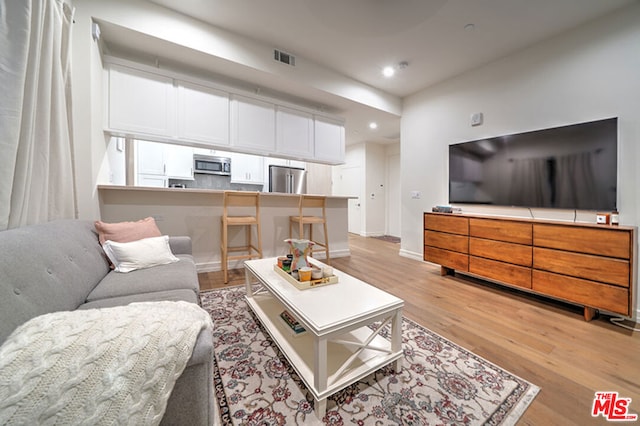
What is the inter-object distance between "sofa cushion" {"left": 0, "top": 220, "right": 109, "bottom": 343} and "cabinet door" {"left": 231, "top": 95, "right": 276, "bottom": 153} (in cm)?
206

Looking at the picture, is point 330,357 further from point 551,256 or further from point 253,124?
point 253,124

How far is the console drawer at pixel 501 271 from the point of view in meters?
2.32

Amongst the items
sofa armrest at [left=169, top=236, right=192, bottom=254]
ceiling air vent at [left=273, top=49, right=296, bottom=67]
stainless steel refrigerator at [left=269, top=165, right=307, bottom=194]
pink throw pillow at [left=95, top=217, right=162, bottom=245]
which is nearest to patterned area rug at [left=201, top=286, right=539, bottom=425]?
sofa armrest at [left=169, top=236, right=192, bottom=254]

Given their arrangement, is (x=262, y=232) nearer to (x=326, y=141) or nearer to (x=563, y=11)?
(x=326, y=141)

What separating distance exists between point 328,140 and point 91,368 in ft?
12.4

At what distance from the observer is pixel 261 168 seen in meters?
5.23

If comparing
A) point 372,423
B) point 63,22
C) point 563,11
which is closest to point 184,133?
point 63,22

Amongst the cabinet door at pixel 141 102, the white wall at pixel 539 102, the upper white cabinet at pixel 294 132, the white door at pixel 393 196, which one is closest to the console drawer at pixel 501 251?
the white wall at pixel 539 102

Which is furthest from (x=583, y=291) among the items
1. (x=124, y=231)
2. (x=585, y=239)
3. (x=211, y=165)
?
(x=211, y=165)

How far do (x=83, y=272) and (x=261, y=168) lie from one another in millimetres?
4117

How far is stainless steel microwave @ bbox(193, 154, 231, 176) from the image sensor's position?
453cm

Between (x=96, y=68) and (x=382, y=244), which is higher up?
(x=96, y=68)

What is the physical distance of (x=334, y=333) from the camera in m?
1.08

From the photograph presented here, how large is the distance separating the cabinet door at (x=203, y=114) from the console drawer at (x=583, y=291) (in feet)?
12.3
